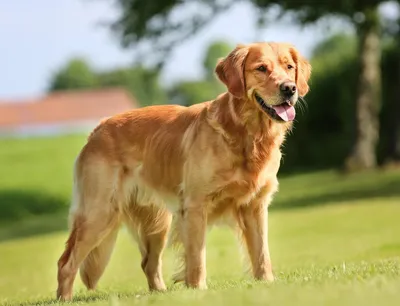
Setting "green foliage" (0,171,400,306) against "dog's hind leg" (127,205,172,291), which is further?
"dog's hind leg" (127,205,172,291)

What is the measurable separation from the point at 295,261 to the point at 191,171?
17.5 feet

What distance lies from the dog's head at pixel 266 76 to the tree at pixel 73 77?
134232mm

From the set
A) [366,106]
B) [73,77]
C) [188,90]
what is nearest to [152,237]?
[366,106]

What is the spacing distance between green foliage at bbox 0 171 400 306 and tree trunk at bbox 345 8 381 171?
1015 millimetres

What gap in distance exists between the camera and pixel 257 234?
863 cm

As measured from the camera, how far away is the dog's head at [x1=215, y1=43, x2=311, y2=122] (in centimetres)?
801

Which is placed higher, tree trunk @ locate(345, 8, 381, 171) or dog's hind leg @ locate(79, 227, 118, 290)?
dog's hind leg @ locate(79, 227, 118, 290)

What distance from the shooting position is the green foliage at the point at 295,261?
671cm

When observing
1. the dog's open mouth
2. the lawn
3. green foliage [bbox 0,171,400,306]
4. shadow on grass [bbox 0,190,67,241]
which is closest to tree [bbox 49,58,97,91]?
the lawn

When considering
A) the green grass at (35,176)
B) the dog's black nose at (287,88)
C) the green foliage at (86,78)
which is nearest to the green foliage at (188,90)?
the green foliage at (86,78)

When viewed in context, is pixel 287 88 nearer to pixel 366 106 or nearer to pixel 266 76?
pixel 266 76

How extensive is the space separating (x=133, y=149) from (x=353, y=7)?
19.2m

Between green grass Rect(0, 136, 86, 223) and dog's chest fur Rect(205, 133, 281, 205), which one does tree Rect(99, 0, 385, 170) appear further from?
dog's chest fur Rect(205, 133, 281, 205)

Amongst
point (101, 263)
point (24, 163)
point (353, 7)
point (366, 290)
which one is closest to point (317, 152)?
point (353, 7)
